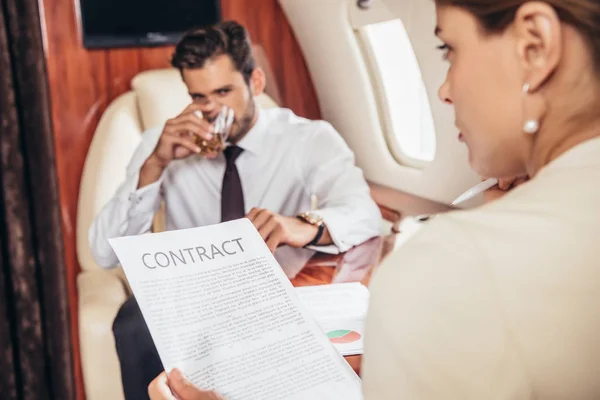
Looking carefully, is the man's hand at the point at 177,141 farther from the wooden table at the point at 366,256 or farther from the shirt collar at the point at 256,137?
the wooden table at the point at 366,256

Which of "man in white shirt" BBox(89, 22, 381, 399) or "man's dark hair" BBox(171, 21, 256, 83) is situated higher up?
"man's dark hair" BBox(171, 21, 256, 83)

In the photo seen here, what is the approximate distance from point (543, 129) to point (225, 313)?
0.41 m

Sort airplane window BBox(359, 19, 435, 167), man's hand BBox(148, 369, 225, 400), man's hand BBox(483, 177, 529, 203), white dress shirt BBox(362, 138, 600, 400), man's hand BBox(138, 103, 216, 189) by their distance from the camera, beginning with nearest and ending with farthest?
white dress shirt BBox(362, 138, 600, 400), man's hand BBox(148, 369, 225, 400), man's hand BBox(483, 177, 529, 203), airplane window BBox(359, 19, 435, 167), man's hand BBox(138, 103, 216, 189)

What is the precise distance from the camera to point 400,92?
105 cm

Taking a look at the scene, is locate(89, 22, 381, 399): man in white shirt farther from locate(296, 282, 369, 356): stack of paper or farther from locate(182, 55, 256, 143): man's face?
locate(296, 282, 369, 356): stack of paper

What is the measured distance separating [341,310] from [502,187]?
12.1 inches

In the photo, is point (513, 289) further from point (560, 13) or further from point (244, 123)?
point (244, 123)

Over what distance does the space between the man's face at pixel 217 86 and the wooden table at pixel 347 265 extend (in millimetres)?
312

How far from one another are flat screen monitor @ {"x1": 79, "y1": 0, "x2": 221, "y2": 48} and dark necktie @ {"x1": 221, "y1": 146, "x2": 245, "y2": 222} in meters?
0.25

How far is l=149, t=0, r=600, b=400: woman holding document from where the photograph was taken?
396mm

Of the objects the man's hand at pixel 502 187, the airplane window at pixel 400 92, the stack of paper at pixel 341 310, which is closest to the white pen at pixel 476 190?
the man's hand at pixel 502 187

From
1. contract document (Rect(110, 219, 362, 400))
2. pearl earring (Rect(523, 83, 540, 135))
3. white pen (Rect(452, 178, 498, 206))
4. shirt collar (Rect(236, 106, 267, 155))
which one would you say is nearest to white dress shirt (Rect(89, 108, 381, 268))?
shirt collar (Rect(236, 106, 267, 155))

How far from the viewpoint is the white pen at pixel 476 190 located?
2.70ft

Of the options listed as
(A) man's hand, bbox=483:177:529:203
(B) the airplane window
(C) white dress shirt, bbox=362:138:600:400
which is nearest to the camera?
(C) white dress shirt, bbox=362:138:600:400
